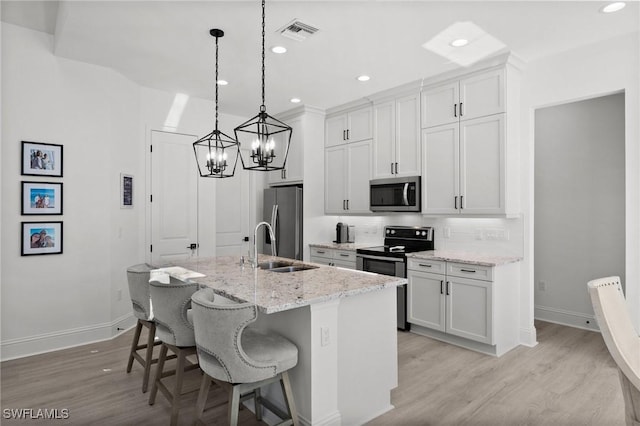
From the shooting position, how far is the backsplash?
3887mm

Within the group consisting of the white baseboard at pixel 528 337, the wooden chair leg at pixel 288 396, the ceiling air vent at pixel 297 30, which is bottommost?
the white baseboard at pixel 528 337

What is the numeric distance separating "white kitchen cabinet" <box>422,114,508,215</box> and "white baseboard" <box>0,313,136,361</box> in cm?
361

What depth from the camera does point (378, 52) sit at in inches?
137

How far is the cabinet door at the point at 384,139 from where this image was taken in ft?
15.2

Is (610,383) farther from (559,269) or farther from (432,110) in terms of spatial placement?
(432,110)

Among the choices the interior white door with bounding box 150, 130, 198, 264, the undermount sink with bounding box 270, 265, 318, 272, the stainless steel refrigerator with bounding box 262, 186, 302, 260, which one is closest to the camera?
the undermount sink with bounding box 270, 265, 318, 272

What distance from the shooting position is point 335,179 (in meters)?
5.43

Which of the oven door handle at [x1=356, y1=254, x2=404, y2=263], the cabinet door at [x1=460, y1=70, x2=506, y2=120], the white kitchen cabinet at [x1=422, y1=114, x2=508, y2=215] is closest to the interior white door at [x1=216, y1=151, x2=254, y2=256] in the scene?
the oven door handle at [x1=356, y1=254, x2=404, y2=263]

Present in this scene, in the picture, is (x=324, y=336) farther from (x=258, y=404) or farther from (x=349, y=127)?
(x=349, y=127)

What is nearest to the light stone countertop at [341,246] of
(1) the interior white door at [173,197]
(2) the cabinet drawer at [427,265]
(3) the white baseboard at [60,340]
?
(2) the cabinet drawer at [427,265]

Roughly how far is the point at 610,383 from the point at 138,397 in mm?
3512

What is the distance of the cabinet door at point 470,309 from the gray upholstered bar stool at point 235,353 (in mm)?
2173

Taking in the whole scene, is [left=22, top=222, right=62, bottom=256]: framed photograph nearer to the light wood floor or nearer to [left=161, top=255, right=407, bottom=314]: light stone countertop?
the light wood floor

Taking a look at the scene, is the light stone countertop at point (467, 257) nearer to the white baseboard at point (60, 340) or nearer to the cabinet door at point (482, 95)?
the cabinet door at point (482, 95)
